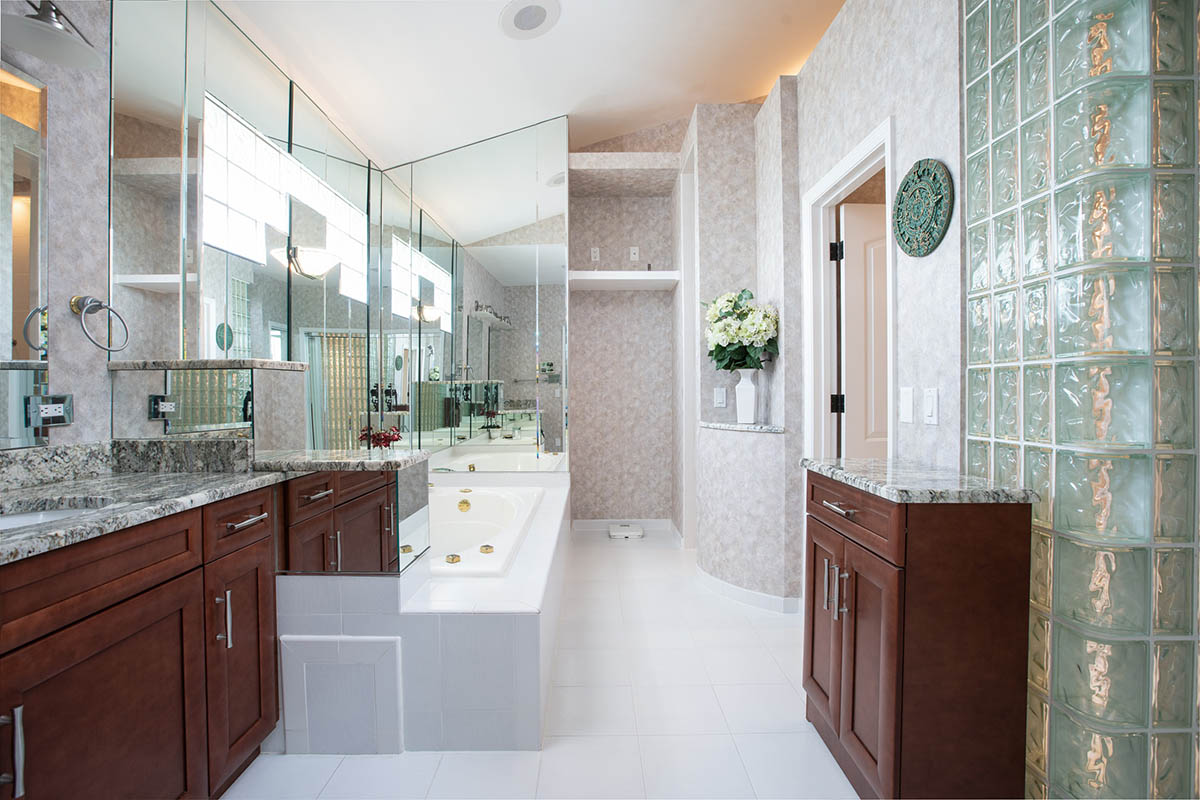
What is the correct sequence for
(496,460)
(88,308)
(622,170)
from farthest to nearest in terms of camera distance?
(622,170), (496,460), (88,308)

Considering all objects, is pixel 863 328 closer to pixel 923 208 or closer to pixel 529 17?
pixel 923 208

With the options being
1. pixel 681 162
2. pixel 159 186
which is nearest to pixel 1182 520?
pixel 159 186

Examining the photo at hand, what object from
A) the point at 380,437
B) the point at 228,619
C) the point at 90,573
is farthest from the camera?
the point at 380,437

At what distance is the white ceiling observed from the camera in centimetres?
238

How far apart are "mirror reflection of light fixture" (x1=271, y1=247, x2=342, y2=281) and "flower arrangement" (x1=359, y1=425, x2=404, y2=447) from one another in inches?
34.4

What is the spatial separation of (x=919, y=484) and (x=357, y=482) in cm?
161

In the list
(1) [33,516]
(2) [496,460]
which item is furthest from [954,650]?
(2) [496,460]

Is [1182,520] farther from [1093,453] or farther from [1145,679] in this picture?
[1145,679]

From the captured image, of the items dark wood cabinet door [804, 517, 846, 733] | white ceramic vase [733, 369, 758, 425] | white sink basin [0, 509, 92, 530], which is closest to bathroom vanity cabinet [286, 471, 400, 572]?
white sink basin [0, 509, 92, 530]

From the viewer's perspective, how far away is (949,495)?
51.1 inches

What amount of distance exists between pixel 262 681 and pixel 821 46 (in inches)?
136

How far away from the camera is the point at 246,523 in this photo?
5.11 ft

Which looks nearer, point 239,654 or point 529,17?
point 239,654

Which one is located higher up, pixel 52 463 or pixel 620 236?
pixel 620 236
